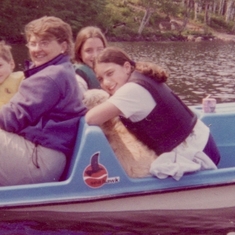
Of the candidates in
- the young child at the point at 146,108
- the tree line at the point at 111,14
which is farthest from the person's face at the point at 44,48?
the tree line at the point at 111,14

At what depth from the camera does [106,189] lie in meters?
4.23

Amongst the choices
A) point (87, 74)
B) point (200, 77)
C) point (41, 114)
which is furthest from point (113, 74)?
point (200, 77)

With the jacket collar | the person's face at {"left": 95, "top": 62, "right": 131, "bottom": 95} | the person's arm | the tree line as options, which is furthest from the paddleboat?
the tree line

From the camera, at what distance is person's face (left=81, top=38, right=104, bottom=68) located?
5371 millimetres

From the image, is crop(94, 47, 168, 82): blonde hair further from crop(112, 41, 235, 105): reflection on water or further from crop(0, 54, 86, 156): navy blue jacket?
crop(112, 41, 235, 105): reflection on water

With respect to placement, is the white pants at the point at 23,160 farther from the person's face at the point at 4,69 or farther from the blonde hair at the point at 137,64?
the blonde hair at the point at 137,64

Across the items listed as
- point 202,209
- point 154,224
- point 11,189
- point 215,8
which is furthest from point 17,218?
point 215,8

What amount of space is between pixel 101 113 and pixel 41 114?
43 cm

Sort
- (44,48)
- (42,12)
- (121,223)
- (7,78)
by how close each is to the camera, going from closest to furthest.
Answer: (44,48) → (121,223) → (7,78) → (42,12)

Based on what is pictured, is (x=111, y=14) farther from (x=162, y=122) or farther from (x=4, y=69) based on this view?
(x=162, y=122)

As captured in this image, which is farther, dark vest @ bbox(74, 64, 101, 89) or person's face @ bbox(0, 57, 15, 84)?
dark vest @ bbox(74, 64, 101, 89)

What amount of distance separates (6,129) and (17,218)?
2.14 feet

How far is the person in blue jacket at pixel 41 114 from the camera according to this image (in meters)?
4.07

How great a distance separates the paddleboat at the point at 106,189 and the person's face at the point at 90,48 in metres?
1.29
